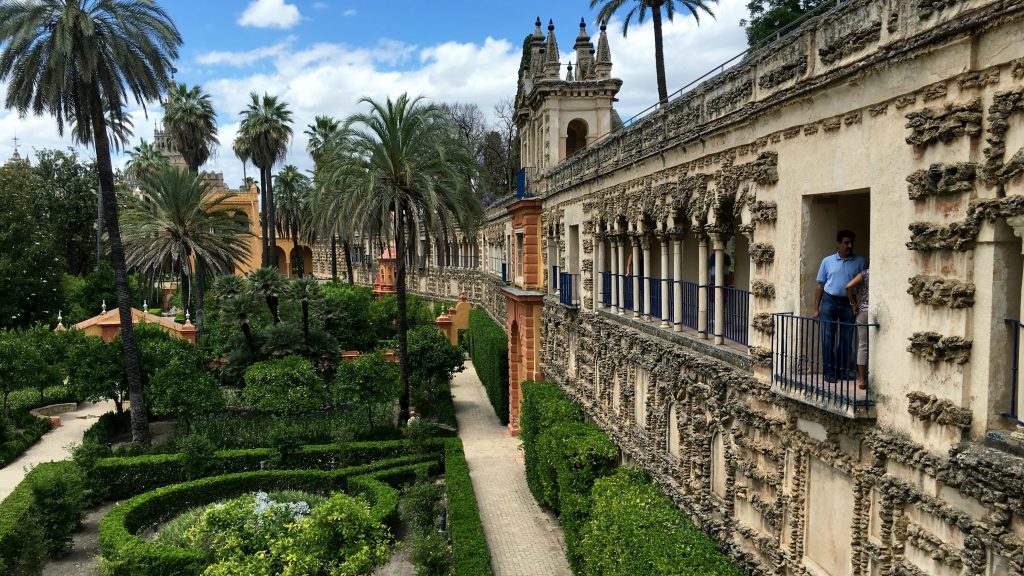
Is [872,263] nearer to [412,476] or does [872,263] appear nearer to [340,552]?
[340,552]

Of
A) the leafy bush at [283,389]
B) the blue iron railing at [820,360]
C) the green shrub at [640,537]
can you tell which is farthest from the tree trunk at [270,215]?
the blue iron railing at [820,360]

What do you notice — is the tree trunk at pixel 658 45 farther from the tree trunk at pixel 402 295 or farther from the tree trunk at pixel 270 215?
the tree trunk at pixel 270 215

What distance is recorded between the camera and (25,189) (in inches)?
1651

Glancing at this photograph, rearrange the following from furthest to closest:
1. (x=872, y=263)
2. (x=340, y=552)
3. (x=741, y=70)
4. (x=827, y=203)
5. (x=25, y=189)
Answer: (x=25, y=189) → (x=340, y=552) → (x=741, y=70) → (x=827, y=203) → (x=872, y=263)

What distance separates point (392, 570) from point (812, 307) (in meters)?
12.0

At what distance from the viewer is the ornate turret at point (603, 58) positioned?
22.0m

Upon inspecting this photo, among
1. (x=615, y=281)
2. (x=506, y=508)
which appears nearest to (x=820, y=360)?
(x=615, y=281)

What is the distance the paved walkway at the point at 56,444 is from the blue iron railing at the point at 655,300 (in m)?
18.2

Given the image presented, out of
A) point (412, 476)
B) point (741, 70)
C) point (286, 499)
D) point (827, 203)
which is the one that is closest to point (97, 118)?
point (286, 499)

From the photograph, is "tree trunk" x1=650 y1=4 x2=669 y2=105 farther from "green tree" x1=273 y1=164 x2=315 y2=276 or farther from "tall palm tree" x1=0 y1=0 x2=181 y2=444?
"green tree" x1=273 y1=164 x2=315 y2=276

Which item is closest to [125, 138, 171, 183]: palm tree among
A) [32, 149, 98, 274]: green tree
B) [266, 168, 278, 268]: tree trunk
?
[32, 149, 98, 274]: green tree

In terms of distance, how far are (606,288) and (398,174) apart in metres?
9.76

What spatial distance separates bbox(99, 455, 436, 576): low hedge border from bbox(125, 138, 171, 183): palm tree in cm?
4135

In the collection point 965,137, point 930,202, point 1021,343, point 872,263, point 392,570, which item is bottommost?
point 392,570
